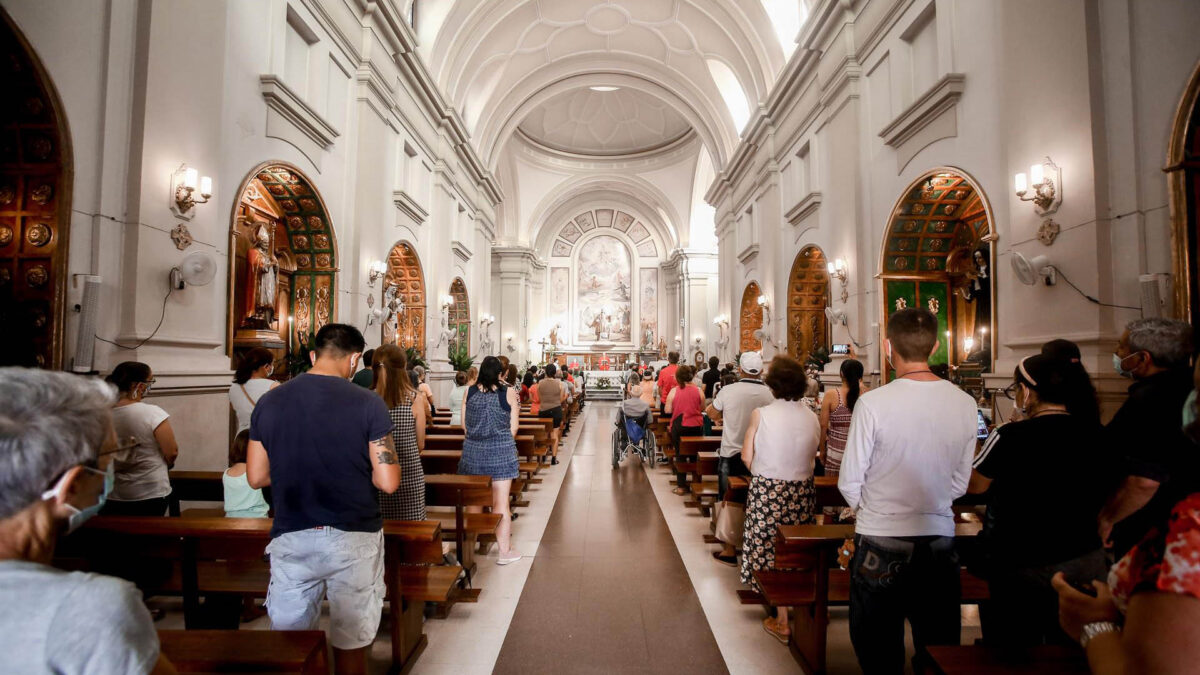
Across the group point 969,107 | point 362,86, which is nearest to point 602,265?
point 362,86

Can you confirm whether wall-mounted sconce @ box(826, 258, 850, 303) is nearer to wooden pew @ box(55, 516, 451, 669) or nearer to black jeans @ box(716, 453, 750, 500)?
black jeans @ box(716, 453, 750, 500)

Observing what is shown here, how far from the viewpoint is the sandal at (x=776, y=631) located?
3.44 meters

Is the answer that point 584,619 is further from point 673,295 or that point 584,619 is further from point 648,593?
point 673,295

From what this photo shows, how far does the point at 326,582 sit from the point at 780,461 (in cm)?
250

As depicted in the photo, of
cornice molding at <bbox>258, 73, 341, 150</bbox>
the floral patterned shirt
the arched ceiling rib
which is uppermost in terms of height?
the arched ceiling rib

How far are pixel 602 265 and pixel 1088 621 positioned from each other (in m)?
29.6

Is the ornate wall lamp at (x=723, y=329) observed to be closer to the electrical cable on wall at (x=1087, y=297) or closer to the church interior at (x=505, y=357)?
the church interior at (x=505, y=357)

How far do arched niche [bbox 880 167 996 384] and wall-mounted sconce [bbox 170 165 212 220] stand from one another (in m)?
8.14

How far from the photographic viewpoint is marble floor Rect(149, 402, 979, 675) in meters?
3.21

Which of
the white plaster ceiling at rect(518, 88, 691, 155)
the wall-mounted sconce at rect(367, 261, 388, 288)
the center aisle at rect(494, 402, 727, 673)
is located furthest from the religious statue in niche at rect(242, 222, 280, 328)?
the white plaster ceiling at rect(518, 88, 691, 155)

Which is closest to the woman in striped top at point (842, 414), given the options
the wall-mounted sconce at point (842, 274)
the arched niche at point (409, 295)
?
the wall-mounted sconce at point (842, 274)

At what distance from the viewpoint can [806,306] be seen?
40.9 ft

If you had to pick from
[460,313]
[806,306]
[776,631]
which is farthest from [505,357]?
[460,313]

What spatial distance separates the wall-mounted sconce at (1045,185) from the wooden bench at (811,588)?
3.63 meters
